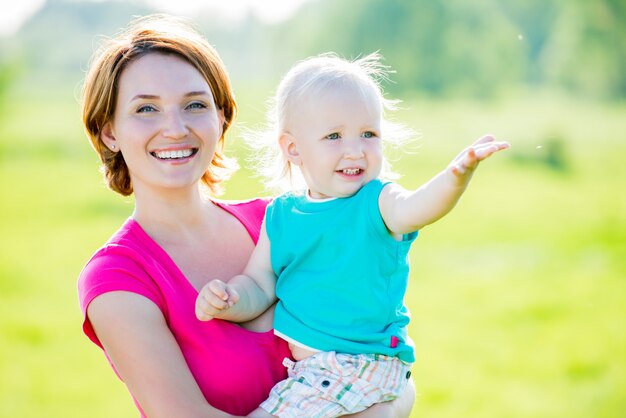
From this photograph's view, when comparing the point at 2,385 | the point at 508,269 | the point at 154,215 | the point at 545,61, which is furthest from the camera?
the point at 545,61

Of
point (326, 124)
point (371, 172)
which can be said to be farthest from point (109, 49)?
point (371, 172)

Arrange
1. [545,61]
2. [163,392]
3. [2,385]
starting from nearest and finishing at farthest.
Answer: [163,392] → [2,385] → [545,61]

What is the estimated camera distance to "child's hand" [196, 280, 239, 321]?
2178 millimetres

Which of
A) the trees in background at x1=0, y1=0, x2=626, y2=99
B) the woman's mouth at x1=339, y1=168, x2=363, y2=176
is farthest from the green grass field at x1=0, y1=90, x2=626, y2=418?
the woman's mouth at x1=339, y1=168, x2=363, y2=176

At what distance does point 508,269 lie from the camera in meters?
14.1

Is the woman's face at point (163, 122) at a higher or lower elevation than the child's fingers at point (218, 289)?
higher

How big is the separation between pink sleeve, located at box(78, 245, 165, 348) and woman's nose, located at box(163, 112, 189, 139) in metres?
0.37

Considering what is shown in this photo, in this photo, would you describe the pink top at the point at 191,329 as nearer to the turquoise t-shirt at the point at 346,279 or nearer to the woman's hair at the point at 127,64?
the turquoise t-shirt at the point at 346,279

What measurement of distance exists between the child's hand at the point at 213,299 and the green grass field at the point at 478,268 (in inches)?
41.6

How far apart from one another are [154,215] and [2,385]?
28.0 ft

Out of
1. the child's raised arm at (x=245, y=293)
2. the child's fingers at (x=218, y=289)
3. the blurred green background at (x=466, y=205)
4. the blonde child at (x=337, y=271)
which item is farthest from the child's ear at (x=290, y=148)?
the blurred green background at (x=466, y=205)

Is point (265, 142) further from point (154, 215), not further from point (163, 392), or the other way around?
point (163, 392)

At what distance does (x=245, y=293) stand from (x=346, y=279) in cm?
32

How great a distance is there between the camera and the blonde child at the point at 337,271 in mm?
2225
